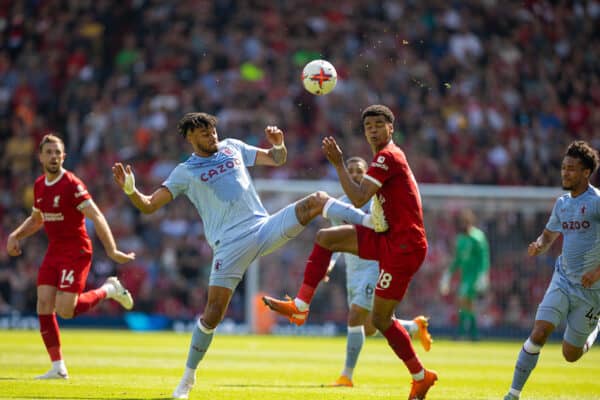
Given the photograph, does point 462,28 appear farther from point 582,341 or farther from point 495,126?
point 582,341

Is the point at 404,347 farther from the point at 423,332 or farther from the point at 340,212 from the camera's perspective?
the point at 423,332

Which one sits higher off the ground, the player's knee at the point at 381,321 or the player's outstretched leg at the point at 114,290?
the player's knee at the point at 381,321

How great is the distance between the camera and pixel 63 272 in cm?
1241

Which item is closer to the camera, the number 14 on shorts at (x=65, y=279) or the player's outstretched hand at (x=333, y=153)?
the player's outstretched hand at (x=333, y=153)

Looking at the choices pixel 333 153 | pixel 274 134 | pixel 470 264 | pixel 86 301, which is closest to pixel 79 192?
pixel 86 301

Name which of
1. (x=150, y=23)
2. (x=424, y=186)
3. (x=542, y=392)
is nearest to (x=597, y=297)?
(x=542, y=392)

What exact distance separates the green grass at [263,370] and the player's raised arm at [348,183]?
2483 millimetres

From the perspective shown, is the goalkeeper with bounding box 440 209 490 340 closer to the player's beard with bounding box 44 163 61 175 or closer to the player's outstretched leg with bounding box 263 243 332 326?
the player's beard with bounding box 44 163 61 175

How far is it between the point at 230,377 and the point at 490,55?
18.7m

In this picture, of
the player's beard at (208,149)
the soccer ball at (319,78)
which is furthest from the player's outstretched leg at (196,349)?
the soccer ball at (319,78)

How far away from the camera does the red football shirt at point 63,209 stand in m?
12.4

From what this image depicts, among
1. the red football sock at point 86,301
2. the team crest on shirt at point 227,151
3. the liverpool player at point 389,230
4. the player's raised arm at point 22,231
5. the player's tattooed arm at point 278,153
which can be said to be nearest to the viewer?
the liverpool player at point 389,230

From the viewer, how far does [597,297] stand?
10.6 meters

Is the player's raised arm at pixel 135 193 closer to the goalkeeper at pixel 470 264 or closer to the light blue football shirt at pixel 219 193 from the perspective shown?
the light blue football shirt at pixel 219 193
